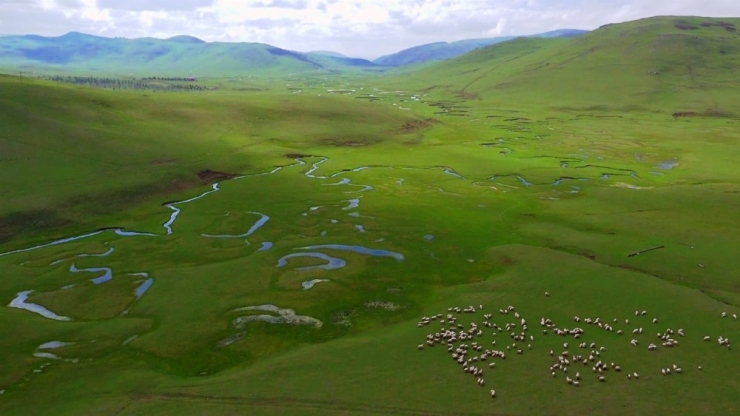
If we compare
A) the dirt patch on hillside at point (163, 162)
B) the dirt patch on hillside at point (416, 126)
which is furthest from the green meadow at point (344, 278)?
the dirt patch on hillside at point (416, 126)

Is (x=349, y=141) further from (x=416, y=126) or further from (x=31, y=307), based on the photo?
(x=31, y=307)

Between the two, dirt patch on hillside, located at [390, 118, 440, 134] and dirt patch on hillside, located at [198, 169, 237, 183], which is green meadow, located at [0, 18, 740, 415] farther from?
dirt patch on hillside, located at [390, 118, 440, 134]

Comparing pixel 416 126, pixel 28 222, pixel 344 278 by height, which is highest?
pixel 416 126

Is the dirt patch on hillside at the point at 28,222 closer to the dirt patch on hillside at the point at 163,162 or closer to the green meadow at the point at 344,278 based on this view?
the green meadow at the point at 344,278

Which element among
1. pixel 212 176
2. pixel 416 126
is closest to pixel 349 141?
pixel 416 126

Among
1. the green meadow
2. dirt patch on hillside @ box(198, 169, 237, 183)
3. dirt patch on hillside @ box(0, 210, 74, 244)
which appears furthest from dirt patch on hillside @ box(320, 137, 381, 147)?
dirt patch on hillside @ box(0, 210, 74, 244)

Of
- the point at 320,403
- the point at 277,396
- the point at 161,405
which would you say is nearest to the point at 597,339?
the point at 320,403
